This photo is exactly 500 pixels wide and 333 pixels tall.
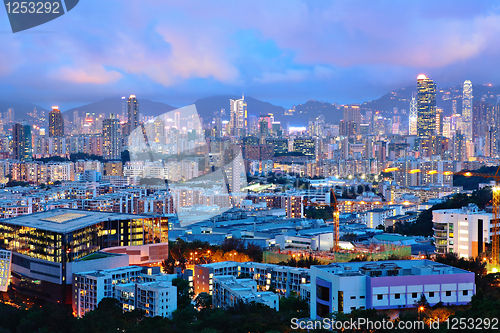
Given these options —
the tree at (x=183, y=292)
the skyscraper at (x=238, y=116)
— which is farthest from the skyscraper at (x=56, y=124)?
the tree at (x=183, y=292)

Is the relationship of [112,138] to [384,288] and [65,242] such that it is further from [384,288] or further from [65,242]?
[384,288]

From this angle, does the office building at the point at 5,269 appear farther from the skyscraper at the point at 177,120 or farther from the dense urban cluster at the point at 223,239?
the skyscraper at the point at 177,120

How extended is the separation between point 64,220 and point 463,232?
5371mm

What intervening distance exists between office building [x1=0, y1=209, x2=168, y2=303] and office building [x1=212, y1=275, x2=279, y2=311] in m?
1.78

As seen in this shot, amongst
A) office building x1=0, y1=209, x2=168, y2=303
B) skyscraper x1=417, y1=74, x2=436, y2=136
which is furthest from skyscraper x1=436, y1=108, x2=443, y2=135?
office building x1=0, y1=209, x2=168, y2=303

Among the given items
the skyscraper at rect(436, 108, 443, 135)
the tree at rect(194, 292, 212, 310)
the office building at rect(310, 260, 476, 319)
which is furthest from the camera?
the skyscraper at rect(436, 108, 443, 135)

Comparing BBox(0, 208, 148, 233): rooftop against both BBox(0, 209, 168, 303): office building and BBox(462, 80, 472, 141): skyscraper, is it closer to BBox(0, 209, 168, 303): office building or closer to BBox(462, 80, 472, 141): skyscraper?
BBox(0, 209, 168, 303): office building

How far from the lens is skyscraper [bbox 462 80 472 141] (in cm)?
4082

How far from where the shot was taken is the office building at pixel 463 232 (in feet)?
29.5

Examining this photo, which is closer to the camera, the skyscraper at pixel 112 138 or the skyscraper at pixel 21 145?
the skyscraper at pixel 21 145

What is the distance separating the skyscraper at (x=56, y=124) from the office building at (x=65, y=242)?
27140mm

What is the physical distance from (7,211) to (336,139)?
83.8ft

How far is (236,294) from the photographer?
6137 millimetres

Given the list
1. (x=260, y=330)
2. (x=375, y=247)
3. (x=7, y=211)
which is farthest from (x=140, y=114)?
(x=260, y=330)
